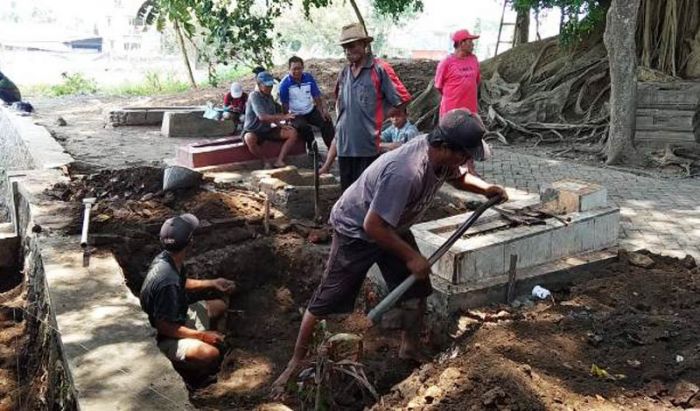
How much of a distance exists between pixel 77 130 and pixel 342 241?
35.6ft

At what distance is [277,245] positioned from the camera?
5.99 metres

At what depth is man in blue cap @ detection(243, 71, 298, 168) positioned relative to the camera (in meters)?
8.52

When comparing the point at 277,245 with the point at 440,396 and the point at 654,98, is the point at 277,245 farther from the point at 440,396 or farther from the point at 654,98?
the point at 654,98

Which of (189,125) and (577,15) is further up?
(577,15)

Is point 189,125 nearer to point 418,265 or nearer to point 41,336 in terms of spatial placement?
point 41,336

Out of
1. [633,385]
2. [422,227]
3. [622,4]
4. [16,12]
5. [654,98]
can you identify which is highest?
[16,12]

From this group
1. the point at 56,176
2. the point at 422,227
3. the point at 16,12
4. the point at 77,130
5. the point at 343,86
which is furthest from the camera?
the point at 16,12

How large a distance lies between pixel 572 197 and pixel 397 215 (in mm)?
2594

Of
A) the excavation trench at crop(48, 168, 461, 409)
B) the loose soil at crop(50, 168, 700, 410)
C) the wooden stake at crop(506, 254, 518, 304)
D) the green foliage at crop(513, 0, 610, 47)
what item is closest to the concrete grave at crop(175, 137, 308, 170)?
the excavation trench at crop(48, 168, 461, 409)

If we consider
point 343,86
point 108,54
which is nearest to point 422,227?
point 343,86

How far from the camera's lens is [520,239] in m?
4.85

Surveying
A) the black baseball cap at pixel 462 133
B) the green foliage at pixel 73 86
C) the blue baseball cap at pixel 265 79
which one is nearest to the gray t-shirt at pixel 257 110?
the blue baseball cap at pixel 265 79

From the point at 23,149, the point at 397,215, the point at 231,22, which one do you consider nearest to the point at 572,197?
the point at 397,215

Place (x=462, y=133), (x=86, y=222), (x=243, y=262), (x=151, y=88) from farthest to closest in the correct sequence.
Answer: (x=151, y=88) → (x=243, y=262) → (x=86, y=222) → (x=462, y=133)
